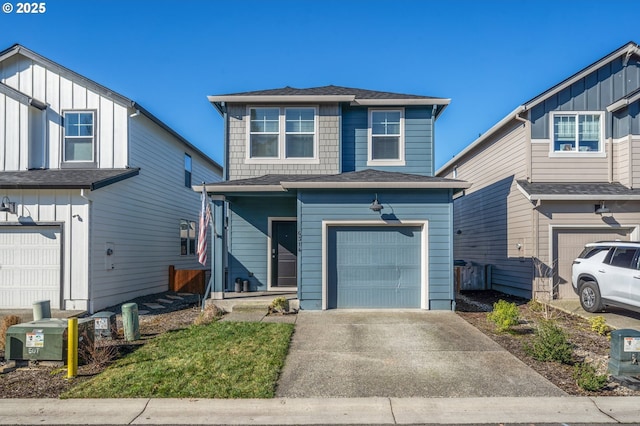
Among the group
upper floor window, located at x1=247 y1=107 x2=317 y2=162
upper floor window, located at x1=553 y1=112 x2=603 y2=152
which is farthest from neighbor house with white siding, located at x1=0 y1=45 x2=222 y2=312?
upper floor window, located at x1=553 y1=112 x2=603 y2=152

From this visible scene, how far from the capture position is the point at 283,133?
490 inches

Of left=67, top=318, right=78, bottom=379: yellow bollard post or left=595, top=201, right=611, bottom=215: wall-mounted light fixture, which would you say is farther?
left=595, top=201, right=611, bottom=215: wall-mounted light fixture

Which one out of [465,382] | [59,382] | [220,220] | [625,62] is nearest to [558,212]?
[625,62]

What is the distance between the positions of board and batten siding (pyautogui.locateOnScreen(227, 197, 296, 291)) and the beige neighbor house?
7072mm

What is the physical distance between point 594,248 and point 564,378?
224 inches

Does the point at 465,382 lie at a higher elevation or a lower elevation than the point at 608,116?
lower

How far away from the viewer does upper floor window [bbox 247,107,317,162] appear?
1246 cm

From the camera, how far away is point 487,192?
15414mm

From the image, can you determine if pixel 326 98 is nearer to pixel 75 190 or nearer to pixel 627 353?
pixel 75 190

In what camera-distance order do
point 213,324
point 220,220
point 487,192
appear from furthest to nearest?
point 487,192, point 220,220, point 213,324

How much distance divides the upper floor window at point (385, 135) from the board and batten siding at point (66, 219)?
8152mm

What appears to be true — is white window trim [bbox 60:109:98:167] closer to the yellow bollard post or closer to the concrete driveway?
the yellow bollard post

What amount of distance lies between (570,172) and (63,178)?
567 inches

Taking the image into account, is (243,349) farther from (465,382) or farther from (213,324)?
(465,382)
